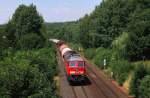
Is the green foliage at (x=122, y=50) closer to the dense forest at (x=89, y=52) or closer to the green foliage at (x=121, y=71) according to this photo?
the dense forest at (x=89, y=52)

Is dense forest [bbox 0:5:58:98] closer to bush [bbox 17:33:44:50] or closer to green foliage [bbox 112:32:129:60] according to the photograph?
bush [bbox 17:33:44:50]

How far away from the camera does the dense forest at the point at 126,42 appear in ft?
117

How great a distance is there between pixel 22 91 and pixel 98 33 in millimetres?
55533

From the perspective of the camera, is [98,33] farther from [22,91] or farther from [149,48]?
[22,91]

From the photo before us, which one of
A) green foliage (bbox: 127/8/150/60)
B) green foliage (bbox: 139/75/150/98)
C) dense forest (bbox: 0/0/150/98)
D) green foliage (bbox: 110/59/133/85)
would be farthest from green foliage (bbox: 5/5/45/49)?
green foliage (bbox: 139/75/150/98)

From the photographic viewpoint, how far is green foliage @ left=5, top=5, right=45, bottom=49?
7281 centimetres

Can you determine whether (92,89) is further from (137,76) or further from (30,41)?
(30,41)

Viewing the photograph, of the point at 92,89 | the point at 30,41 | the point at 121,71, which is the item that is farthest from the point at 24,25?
the point at 92,89

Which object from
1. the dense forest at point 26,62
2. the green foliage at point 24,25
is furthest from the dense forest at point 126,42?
the green foliage at point 24,25

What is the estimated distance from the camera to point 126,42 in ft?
180

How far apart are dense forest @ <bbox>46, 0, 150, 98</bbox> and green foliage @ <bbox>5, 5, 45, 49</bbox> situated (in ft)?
35.5

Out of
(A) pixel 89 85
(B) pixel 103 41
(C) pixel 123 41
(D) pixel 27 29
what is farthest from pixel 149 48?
(D) pixel 27 29

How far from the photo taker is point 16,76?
20500 millimetres

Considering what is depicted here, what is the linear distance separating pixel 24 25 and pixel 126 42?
25.3 meters
